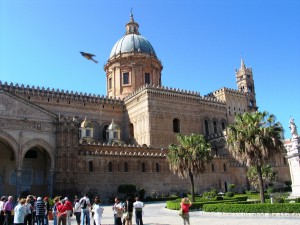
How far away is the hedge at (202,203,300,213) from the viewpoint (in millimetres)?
16689

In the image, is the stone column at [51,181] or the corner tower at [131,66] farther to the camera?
the corner tower at [131,66]

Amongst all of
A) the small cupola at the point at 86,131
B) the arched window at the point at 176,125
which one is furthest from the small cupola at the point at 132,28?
the small cupola at the point at 86,131

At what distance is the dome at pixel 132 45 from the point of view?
186 feet

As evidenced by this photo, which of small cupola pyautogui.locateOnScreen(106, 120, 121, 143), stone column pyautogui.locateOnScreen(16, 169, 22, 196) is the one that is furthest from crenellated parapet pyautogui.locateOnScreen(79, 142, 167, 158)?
stone column pyautogui.locateOnScreen(16, 169, 22, 196)

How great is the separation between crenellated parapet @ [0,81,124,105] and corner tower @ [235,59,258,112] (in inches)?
1058

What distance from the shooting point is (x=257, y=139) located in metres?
21.8

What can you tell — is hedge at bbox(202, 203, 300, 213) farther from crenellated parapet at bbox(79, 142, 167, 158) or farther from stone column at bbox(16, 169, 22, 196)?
crenellated parapet at bbox(79, 142, 167, 158)

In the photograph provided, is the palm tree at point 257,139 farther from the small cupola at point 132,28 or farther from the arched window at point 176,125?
the small cupola at point 132,28

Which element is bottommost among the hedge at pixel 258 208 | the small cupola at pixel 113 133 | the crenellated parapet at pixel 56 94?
the hedge at pixel 258 208

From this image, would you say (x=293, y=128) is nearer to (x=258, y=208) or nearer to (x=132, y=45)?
(x=258, y=208)

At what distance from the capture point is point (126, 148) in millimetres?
41938

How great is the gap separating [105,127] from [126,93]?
7.82m

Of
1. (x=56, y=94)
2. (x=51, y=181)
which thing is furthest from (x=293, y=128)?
(x=56, y=94)

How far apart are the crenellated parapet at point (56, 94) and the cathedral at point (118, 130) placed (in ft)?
0.43
